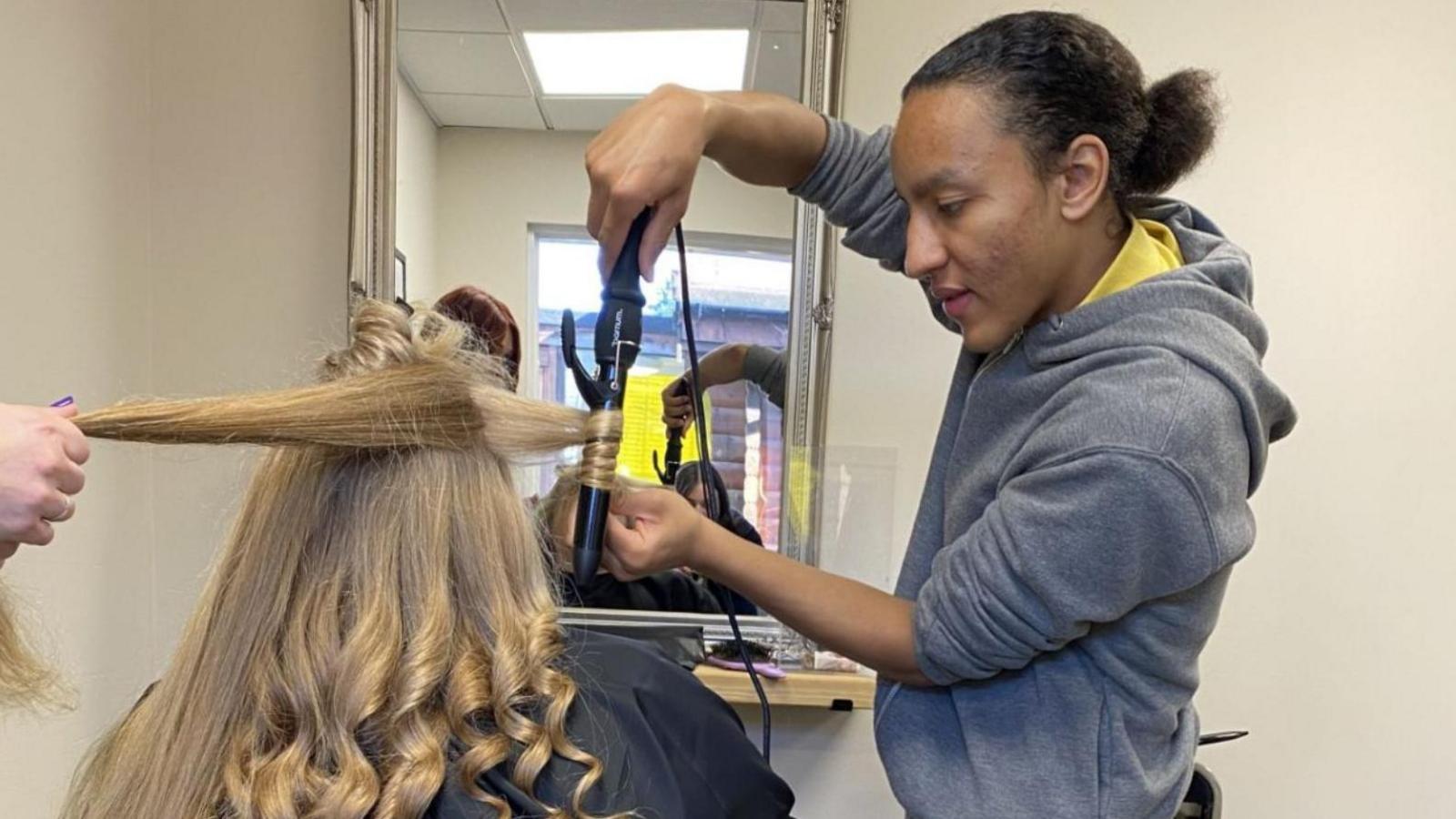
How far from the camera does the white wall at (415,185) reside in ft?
4.25

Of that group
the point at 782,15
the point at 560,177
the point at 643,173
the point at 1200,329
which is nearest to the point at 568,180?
the point at 560,177

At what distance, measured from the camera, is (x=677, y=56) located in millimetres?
1325

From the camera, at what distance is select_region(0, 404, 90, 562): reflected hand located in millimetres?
492

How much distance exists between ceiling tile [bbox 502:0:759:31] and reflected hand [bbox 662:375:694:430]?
1.76 feet

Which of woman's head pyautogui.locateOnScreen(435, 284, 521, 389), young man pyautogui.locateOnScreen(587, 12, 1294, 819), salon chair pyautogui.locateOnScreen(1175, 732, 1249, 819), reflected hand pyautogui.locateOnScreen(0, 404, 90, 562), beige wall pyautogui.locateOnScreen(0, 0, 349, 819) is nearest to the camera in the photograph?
reflected hand pyautogui.locateOnScreen(0, 404, 90, 562)

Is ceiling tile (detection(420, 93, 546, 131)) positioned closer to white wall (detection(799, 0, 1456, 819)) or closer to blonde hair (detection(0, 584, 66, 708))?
white wall (detection(799, 0, 1456, 819))

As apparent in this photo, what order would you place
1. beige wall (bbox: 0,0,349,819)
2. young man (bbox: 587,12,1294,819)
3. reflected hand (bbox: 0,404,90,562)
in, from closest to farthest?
reflected hand (bbox: 0,404,90,562), young man (bbox: 587,12,1294,819), beige wall (bbox: 0,0,349,819)

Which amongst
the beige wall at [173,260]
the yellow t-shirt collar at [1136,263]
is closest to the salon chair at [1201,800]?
the yellow t-shirt collar at [1136,263]

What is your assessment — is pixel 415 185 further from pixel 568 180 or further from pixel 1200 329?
pixel 1200 329

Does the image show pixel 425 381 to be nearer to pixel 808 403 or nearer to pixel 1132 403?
pixel 1132 403

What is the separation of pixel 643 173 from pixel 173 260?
40.5 inches

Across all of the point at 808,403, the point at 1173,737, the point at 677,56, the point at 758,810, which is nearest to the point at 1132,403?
the point at 1173,737

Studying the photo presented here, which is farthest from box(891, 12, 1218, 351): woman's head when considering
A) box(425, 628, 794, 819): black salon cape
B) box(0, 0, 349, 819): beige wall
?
box(0, 0, 349, 819): beige wall

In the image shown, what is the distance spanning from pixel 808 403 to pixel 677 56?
0.56 metres
